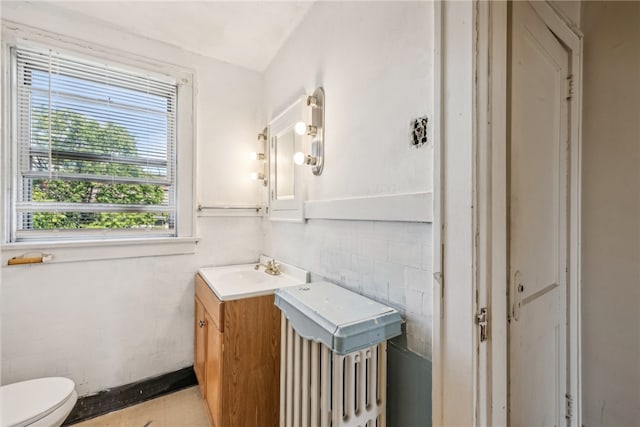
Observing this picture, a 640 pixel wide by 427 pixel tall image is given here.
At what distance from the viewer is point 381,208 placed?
1.07 m

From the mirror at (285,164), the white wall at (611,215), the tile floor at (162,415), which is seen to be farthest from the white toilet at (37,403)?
the white wall at (611,215)

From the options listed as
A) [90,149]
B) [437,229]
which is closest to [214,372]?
[437,229]

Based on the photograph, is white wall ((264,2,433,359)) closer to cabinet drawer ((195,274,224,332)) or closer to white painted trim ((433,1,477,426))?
white painted trim ((433,1,477,426))

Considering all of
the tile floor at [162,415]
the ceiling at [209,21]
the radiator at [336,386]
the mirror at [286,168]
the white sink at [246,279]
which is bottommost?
the tile floor at [162,415]

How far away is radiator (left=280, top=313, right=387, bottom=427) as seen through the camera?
0.86 metres

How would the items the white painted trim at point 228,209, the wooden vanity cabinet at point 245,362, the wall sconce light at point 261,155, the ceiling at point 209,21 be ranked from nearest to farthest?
the wooden vanity cabinet at point 245,362 < the ceiling at point 209,21 < the white painted trim at point 228,209 < the wall sconce light at point 261,155

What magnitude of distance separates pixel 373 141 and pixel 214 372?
56.9 inches

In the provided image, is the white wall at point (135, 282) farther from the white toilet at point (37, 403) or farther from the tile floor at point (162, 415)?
the white toilet at point (37, 403)

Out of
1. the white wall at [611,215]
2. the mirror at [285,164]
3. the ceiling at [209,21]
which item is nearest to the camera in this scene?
the white wall at [611,215]

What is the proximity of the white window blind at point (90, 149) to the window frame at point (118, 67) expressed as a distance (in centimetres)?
2

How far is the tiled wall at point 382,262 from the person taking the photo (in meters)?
0.93

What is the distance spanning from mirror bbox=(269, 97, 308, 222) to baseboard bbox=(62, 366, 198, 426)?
52.5 inches

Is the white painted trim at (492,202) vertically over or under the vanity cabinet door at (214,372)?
over

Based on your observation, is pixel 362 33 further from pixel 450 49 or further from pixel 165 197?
pixel 165 197
